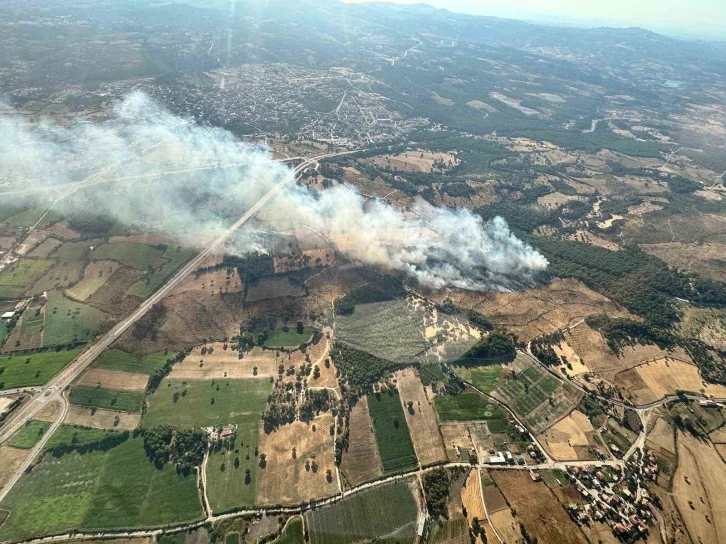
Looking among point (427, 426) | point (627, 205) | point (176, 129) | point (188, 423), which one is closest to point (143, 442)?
point (188, 423)

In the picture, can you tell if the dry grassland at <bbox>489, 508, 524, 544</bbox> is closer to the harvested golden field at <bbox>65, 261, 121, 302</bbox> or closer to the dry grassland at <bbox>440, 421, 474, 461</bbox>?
the dry grassland at <bbox>440, 421, 474, 461</bbox>

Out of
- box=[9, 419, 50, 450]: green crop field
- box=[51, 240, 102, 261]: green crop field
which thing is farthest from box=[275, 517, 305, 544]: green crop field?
box=[51, 240, 102, 261]: green crop field

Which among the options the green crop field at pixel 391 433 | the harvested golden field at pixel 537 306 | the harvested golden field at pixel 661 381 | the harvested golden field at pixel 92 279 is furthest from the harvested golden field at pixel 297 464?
the harvested golden field at pixel 661 381

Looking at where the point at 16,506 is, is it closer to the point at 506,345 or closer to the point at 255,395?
the point at 255,395

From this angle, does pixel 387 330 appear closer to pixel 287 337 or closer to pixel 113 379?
pixel 287 337

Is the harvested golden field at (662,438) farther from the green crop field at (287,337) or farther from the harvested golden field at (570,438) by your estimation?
the green crop field at (287,337)
